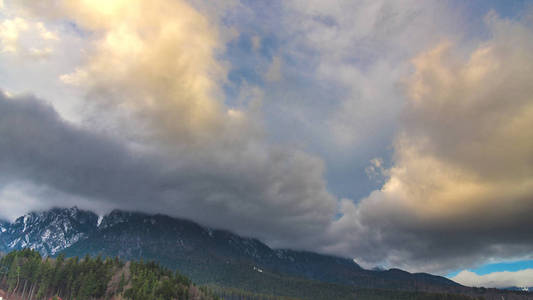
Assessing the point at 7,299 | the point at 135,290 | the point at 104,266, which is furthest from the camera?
the point at 104,266

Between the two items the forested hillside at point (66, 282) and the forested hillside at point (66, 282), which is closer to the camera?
the forested hillside at point (66, 282)

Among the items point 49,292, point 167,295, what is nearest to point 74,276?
point 49,292

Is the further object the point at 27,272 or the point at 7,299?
the point at 27,272

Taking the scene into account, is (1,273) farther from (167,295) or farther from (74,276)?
(167,295)

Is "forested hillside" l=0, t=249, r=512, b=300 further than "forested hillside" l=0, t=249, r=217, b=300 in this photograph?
No

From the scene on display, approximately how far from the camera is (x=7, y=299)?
153375 millimetres

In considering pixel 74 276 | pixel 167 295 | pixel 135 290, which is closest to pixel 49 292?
pixel 74 276

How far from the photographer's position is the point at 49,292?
17038cm

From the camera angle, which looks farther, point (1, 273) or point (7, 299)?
point (1, 273)

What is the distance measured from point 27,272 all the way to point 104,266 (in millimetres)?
38759

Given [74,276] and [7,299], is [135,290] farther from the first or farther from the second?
[7,299]

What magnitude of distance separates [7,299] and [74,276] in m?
29.2

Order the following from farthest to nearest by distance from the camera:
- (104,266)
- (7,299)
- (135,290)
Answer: (104,266)
(135,290)
(7,299)

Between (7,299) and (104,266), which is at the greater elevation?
(104,266)
